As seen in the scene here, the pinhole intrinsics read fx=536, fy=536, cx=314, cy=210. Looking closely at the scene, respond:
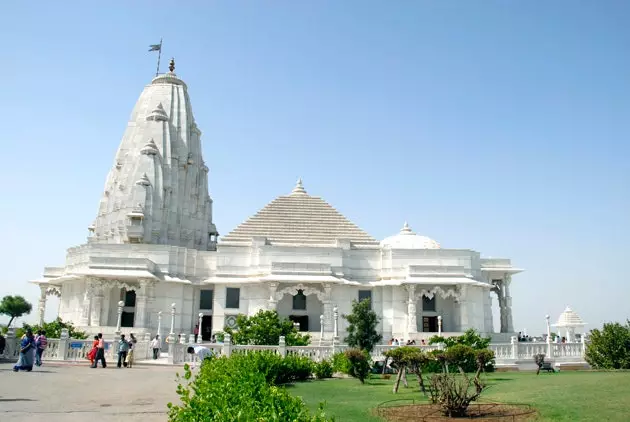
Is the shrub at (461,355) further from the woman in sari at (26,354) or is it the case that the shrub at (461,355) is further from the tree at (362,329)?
the woman in sari at (26,354)

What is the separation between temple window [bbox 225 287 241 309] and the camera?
130ft

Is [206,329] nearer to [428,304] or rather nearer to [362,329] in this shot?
[428,304]

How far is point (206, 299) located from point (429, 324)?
17332mm

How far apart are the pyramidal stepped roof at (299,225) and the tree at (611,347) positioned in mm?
24233

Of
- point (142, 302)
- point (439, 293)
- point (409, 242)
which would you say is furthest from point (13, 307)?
point (439, 293)

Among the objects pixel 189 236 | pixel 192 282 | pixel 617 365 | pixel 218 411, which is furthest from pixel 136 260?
pixel 218 411

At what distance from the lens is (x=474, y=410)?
1102 cm

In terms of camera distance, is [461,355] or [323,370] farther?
[323,370]

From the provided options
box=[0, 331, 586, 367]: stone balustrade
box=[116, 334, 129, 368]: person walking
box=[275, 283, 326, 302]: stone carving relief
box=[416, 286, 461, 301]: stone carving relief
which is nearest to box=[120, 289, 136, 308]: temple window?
box=[275, 283, 326, 302]: stone carving relief

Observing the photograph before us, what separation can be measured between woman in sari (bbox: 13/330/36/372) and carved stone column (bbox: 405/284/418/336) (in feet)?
83.2

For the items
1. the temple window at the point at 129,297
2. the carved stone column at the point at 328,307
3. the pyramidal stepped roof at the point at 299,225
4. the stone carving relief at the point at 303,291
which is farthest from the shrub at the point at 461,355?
the temple window at the point at 129,297

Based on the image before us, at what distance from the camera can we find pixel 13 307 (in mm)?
70500

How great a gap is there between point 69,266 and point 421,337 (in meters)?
26.7

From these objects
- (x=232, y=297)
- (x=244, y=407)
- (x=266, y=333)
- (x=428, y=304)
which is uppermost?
(x=232, y=297)
